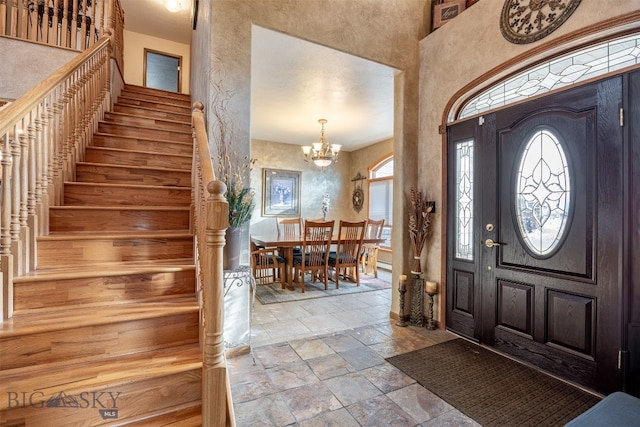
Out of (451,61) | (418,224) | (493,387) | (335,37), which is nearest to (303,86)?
(335,37)

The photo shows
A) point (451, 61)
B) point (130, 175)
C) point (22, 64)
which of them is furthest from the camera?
point (22, 64)

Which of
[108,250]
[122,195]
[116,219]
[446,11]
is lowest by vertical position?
[108,250]

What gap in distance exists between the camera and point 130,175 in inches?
114

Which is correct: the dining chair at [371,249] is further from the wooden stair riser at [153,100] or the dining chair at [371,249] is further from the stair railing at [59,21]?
the stair railing at [59,21]

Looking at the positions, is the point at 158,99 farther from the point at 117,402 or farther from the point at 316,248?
the point at 117,402

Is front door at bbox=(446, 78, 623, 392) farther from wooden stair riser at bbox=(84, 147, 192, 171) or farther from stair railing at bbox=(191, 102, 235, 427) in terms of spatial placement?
wooden stair riser at bbox=(84, 147, 192, 171)

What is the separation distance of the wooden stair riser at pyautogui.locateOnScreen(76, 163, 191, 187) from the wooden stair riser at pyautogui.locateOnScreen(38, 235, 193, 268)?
1011 millimetres

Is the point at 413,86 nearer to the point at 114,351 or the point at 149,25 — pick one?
the point at 114,351

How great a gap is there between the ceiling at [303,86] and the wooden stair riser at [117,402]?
279 cm

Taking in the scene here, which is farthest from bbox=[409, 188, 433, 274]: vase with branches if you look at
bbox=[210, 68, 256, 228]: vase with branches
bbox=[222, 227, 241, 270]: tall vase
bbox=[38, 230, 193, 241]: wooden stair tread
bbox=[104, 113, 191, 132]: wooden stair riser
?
bbox=[104, 113, 191, 132]: wooden stair riser

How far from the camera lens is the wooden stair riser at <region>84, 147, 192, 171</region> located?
9.73 feet

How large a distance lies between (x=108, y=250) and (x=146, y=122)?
7.70ft

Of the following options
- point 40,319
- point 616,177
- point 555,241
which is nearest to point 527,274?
point 555,241

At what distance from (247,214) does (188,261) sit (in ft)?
1.83
